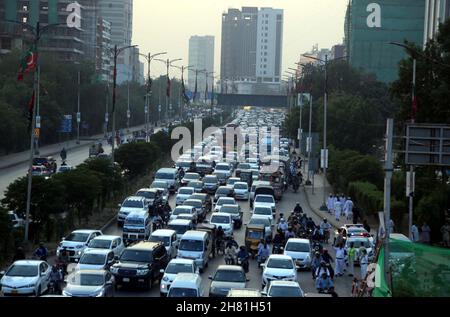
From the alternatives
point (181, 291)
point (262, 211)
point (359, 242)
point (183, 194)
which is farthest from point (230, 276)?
point (183, 194)

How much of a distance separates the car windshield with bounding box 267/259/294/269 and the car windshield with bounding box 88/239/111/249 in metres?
5.15

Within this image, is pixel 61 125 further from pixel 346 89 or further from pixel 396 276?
pixel 396 276

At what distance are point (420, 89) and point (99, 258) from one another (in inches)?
702

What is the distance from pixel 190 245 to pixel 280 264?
4.03 metres

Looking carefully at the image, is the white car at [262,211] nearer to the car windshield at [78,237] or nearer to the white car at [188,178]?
the car windshield at [78,237]

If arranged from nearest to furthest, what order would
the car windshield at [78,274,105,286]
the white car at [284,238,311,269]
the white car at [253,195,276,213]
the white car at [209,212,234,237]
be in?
the car windshield at [78,274,105,286] → the white car at [284,238,311,269] → the white car at [209,212,234,237] → the white car at [253,195,276,213]

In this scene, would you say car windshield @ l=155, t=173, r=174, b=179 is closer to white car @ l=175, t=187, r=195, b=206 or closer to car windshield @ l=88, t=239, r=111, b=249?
white car @ l=175, t=187, r=195, b=206

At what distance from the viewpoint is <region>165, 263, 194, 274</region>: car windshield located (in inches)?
867

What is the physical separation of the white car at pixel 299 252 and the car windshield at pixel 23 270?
9.70 metres

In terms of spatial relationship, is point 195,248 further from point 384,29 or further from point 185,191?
point 384,29

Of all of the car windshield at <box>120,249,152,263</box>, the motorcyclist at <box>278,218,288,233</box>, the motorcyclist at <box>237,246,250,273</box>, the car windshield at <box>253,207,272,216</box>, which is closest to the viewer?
the car windshield at <box>120,249,152,263</box>

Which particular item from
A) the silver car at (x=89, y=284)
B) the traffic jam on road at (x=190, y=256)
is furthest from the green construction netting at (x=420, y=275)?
the silver car at (x=89, y=284)

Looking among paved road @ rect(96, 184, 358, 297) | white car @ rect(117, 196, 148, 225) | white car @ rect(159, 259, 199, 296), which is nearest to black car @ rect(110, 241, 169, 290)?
paved road @ rect(96, 184, 358, 297)

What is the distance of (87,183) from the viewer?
3550cm
